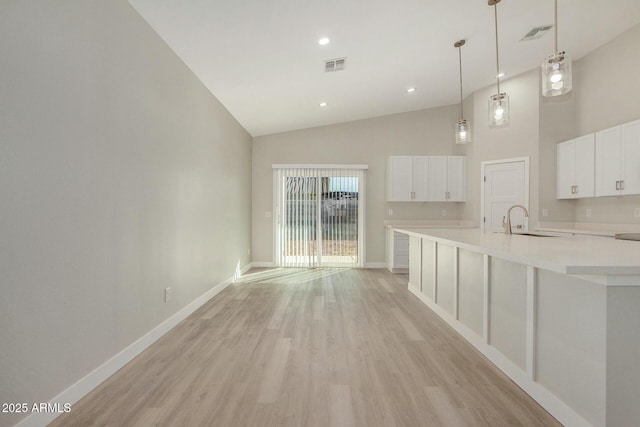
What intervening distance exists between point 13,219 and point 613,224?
605cm

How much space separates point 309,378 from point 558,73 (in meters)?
2.86

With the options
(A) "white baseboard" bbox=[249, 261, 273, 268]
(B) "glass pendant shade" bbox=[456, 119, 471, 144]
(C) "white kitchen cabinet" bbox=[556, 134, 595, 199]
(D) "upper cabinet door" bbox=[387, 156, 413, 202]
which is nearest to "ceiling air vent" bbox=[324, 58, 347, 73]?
(B) "glass pendant shade" bbox=[456, 119, 471, 144]

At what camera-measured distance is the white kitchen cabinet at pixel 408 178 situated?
5699 mm

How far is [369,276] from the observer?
517cm

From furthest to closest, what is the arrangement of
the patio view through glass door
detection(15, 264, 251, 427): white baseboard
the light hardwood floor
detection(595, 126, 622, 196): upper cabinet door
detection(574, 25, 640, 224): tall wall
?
the patio view through glass door, detection(574, 25, 640, 224): tall wall, detection(595, 126, 622, 196): upper cabinet door, the light hardwood floor, detection(15, 264, 251, 427): white baseboard

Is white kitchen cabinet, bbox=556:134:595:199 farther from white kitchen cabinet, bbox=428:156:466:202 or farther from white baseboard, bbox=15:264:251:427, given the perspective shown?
white baseboard, bbox=15:264:251:427

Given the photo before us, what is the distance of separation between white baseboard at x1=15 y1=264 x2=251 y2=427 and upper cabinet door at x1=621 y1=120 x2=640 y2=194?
5369mm

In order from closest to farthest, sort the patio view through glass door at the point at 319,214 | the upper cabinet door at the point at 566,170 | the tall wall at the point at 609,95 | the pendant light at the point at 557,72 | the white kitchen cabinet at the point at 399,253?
the pendant light at the point at 557,72, the tall wall at the point at 609,95, the upper cabinet door at the point at 566,170, the white kitchen cabinet at the point at 399,253, the patio view through glass door at the point at 319,214

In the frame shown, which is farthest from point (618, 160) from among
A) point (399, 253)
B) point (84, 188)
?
point (84, 188)

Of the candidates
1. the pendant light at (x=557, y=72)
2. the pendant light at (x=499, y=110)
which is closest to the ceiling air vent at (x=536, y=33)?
the pendant light at (x=499, y=110)

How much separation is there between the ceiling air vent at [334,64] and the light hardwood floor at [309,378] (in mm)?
2987

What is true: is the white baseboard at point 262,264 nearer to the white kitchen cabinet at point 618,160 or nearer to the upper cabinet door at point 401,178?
the upper cabinet door at point 401,178

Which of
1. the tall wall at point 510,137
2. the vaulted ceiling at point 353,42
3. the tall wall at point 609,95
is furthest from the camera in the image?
the tall wall at point 510,137

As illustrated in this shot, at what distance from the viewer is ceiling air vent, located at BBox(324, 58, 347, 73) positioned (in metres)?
3.49
